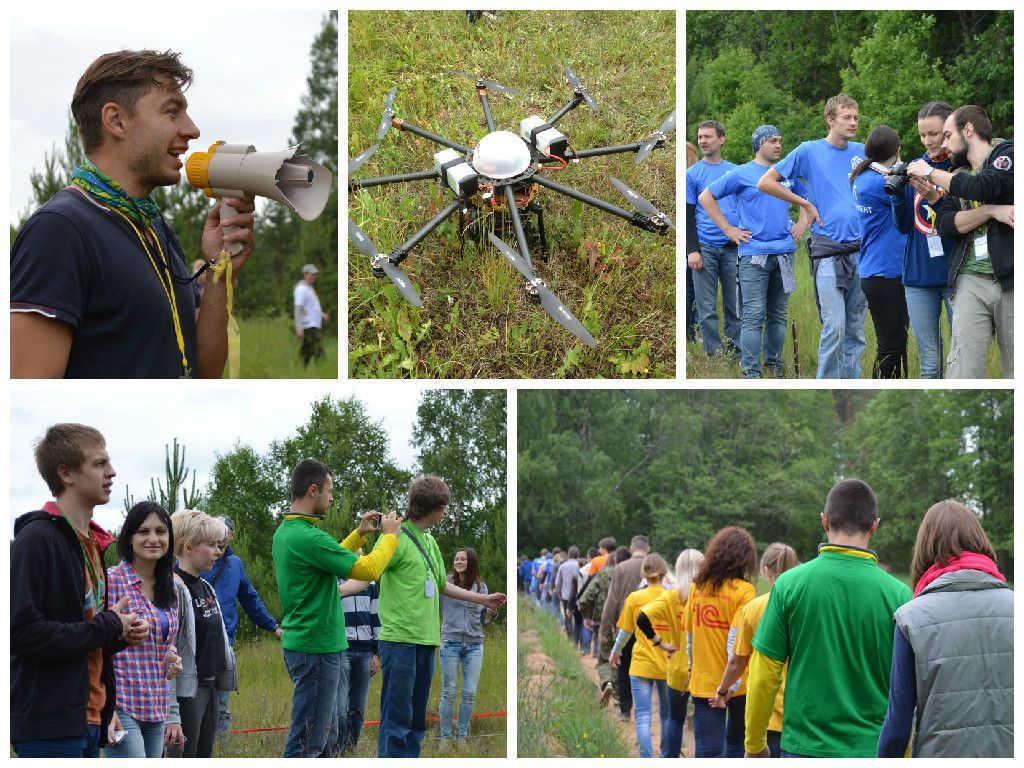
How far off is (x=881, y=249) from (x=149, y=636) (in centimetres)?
359

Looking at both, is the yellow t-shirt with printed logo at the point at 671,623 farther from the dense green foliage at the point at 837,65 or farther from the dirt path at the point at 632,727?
the dense green foliage at the point at 837,65

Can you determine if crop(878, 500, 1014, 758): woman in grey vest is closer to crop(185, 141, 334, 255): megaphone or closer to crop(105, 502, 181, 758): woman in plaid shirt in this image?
crop(185, 141, 334, 255): megaphone

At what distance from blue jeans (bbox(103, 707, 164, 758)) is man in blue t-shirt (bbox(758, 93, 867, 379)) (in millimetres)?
3374

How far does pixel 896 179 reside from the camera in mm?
4785

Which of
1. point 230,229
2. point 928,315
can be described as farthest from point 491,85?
point 928,315

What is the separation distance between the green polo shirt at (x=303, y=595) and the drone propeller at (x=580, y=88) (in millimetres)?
2440

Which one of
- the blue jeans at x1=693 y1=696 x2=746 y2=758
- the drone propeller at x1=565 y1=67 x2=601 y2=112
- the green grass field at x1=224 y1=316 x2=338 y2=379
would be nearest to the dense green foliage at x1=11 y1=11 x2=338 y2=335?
the green grass field at x1=224 y1=316 x2=338 y2=379

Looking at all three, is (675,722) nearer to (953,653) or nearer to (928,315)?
(953,653)

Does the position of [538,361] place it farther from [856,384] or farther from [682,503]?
[682,503]

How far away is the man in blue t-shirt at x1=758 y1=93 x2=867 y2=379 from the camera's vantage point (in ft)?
17.3

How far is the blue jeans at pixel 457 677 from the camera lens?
4660mm

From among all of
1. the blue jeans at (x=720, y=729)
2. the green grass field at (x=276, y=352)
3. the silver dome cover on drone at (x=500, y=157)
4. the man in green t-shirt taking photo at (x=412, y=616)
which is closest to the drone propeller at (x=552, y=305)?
the silver dome cover on drone at (x=500, y=157)

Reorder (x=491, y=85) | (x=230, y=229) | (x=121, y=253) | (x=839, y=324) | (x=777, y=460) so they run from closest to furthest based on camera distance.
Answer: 1. (x=121, y=253)
2. (x=230, y=229)
3. (x=839, y=324)
4. (x=491, y=85)
5. (x=777, y=460)

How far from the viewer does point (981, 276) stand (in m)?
4.60
